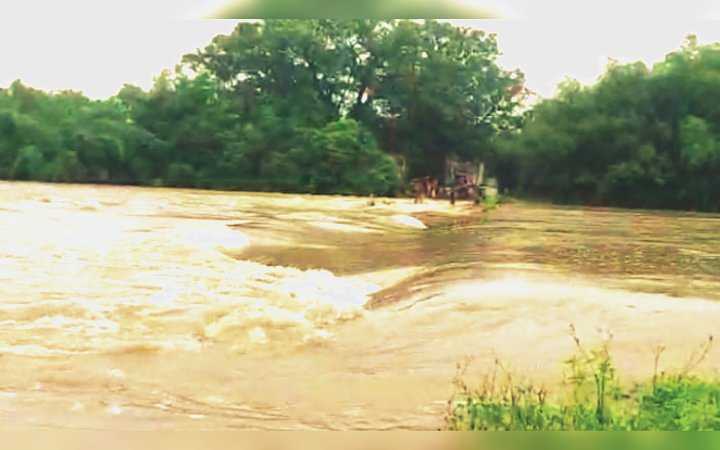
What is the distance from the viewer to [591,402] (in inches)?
60.9

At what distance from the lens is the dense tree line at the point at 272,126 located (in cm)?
171

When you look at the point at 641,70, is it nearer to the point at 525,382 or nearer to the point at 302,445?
the point at 525,382

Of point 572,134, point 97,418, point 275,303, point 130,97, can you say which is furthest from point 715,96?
point 97,418

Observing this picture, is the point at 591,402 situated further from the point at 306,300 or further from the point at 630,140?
the point at 306,300

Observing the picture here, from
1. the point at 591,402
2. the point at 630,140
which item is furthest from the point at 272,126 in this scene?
the point at 591,402

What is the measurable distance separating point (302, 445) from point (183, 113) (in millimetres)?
712

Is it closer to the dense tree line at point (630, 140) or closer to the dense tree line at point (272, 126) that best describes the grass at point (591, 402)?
the dense tree line at point (630, 140)

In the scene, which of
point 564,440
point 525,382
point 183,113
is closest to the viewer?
point 564,440

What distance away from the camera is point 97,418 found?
1.59 metres

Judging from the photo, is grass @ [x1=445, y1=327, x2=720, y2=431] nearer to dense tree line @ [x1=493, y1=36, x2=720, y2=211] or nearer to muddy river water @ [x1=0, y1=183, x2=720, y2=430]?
muddy river water @ [x1=0, y1=183, x2=720, y2=430]

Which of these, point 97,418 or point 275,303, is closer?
point 97,418

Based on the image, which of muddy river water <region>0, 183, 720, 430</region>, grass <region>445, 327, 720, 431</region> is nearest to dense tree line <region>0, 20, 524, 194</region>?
muddy river water <region>0, 183, 720, 430</region>

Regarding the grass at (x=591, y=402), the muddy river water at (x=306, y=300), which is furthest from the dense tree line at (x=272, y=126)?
the grass at (x=591, y=402)

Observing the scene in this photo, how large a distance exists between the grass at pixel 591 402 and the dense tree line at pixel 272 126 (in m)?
0.46
